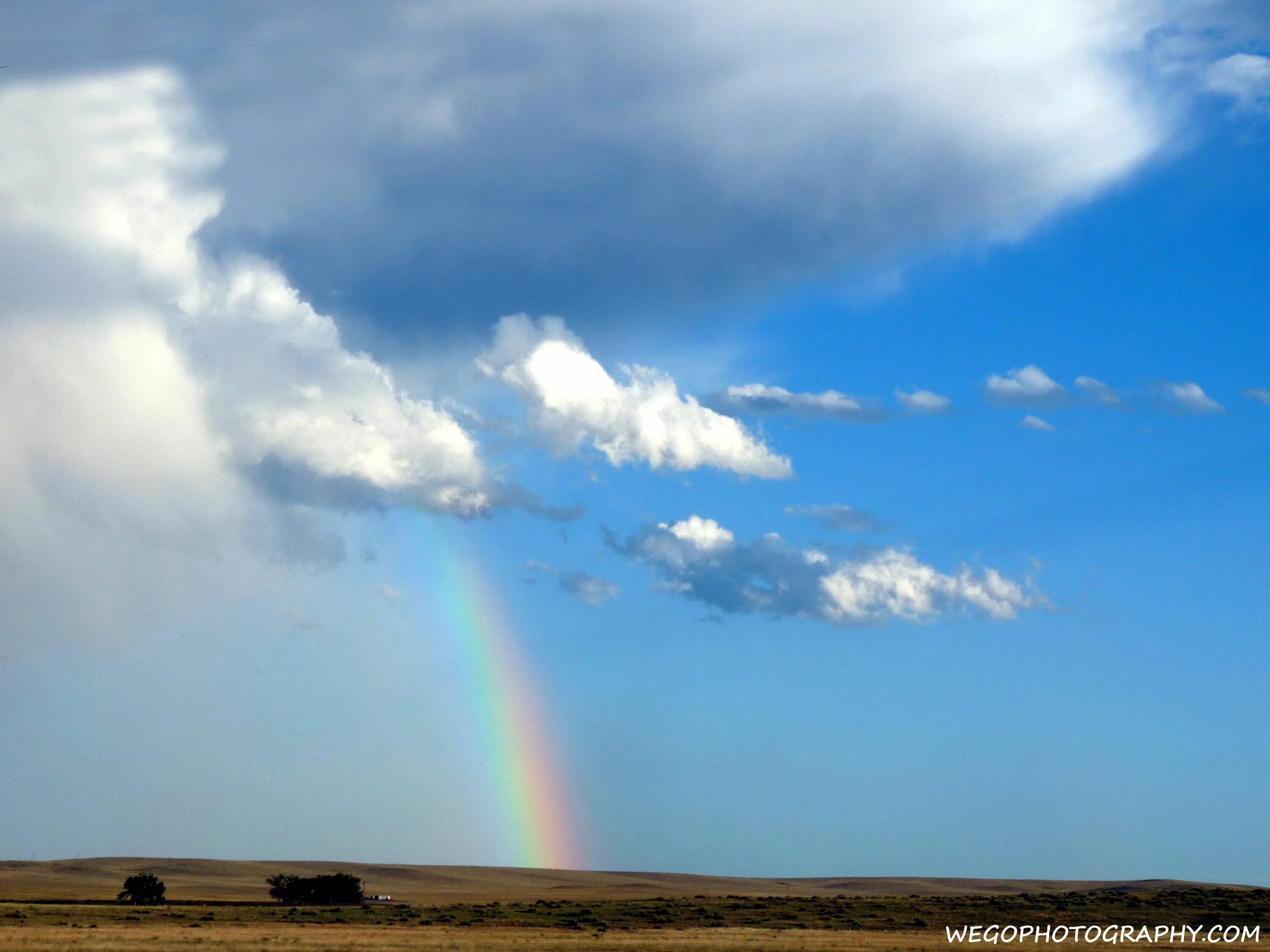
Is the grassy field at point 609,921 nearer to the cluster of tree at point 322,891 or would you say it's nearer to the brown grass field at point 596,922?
the brown grass field at point 596,922

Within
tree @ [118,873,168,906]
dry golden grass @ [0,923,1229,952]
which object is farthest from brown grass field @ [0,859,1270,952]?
tree @ [118,873,168,906]

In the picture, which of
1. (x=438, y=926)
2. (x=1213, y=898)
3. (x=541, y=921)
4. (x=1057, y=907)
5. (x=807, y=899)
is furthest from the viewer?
(x=807, y=899)

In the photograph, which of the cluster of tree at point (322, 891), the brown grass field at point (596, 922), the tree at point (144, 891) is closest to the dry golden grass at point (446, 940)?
the brown grass field at point (596, 922)

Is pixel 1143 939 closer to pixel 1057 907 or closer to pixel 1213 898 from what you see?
pixel 1057 907

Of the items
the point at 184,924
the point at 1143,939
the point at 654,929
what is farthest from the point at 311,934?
the point at 1143,939

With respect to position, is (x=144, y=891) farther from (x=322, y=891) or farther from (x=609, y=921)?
(x=609, y=921)

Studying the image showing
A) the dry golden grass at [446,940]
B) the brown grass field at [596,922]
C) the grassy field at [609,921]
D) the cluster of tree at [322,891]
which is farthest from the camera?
the cluster of tree at [322,891]

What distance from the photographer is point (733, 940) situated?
8675 centimetres

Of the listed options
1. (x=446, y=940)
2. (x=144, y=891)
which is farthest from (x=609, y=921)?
(x=144, y=891)

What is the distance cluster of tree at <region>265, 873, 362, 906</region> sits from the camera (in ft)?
435

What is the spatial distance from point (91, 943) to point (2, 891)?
5148 inches

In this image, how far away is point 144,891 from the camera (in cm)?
13350

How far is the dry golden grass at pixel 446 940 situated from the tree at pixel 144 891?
117ft

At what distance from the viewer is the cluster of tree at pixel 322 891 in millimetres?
132500
